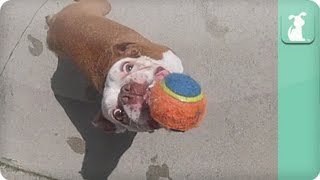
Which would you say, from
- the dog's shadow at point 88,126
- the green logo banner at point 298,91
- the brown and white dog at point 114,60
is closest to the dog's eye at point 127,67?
the brown and white dog at point 114,60

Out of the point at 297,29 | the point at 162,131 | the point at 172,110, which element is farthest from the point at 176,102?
the point at 297,29

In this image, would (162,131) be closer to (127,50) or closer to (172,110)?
(127,50)

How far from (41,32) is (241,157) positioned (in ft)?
1.84

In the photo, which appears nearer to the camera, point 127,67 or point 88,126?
point 127,67

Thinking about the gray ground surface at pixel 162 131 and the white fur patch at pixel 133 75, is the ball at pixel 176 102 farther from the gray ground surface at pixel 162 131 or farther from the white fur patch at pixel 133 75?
the gray ground surface at pixel 162 131

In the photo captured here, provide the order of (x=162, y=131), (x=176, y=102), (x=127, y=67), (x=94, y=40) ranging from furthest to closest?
(x=162, y=131) < (x=94, y=40) < (x=127, y=67) < (x=176, y=102)

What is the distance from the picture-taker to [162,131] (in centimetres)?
166

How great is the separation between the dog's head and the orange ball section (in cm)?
4

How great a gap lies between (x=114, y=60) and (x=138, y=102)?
0.12 m

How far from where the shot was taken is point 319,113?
165 centimetres

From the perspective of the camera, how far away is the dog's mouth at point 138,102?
1.17 meters

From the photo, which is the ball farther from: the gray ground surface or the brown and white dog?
the gray ground surface

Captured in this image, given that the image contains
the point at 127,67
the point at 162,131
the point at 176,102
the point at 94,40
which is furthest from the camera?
the point at 162,131

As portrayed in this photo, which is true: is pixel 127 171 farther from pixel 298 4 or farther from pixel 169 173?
pixel 298 4
